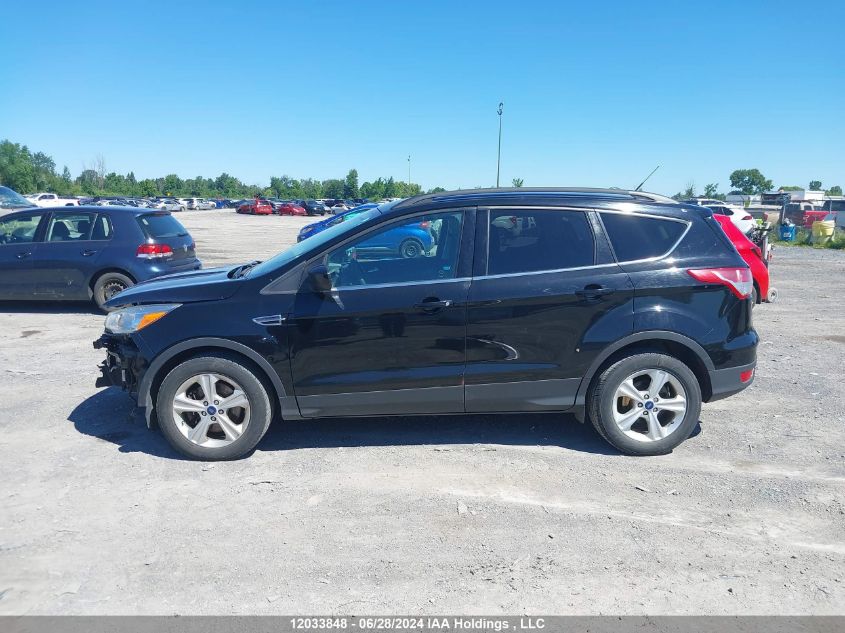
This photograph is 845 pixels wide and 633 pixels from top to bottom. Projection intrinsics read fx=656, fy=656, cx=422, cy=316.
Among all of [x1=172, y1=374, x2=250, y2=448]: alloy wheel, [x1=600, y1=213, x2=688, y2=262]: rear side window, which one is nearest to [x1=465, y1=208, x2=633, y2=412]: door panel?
[x1=600, y1=213, x2=688, y2=262]: rear side window

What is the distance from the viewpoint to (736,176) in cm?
15175

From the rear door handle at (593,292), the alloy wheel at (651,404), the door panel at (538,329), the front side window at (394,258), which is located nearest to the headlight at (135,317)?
the front side window at (394,258)

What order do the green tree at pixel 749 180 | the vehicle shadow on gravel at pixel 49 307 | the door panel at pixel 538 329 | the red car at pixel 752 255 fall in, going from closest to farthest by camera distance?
the door panel at pixel 538 329, the red car at pixel 752 255, the vehicle shadow on gravel at pixel 49 307, the green tree at pixel 749 180

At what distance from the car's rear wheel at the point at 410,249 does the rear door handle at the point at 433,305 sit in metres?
0.38

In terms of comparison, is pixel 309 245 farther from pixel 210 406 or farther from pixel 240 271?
pixel 210 406

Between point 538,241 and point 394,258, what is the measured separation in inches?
40.5

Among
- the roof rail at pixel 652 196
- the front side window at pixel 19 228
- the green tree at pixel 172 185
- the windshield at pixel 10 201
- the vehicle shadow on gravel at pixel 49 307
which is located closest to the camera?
the roof rail at pixel 652 196

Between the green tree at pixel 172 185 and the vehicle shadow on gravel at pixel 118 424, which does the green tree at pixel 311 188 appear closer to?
the green tree at pixel 172 185

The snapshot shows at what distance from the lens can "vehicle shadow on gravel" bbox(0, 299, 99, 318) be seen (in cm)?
1004

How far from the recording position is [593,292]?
179 inches

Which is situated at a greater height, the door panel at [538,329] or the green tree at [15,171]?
the green tree at [15,171]

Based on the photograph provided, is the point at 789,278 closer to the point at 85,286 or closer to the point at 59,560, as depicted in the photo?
the point at 85,286

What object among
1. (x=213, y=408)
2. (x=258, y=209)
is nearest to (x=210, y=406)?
(x=213, y=408)

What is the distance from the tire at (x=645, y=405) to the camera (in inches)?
182
